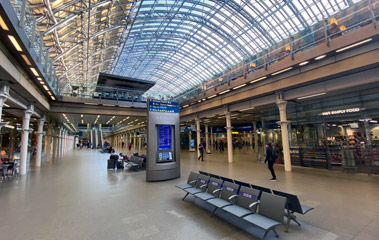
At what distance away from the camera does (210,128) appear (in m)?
39.0

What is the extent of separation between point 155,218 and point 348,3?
26226 mm

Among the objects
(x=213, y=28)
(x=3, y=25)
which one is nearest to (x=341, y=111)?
(x=3, y=25)

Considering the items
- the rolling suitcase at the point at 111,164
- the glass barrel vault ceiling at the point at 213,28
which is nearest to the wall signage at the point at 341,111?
the glass barrel vault ceiling at the point at 213,28

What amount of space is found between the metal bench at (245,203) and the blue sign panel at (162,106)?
20.7ft

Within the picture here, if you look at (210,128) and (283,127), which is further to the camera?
(210,128)

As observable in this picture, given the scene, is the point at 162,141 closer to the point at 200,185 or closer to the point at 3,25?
the point at 200,185

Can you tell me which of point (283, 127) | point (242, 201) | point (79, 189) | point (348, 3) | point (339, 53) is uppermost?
point (348, 3)

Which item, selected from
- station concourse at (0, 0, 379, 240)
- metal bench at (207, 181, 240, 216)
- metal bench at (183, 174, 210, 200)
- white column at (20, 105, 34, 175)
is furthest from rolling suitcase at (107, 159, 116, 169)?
metal bench at (207, 181, 240, 216)

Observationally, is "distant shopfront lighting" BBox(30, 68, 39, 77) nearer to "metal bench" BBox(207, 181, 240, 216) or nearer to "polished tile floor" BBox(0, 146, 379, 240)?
"polished tile floor" BBox(0, 146, 379, 240)

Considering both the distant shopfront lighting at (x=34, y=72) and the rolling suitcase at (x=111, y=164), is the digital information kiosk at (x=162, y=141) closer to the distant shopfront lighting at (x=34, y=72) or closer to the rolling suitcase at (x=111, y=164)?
the distant shopfront lighting at (x=34, y=72)

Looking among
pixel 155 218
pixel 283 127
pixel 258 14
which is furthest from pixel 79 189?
pixel 258 14

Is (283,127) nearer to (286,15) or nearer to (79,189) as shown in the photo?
(79,189)

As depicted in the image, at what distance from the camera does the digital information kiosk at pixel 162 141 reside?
8.80 meters

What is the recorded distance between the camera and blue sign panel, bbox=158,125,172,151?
936cm
